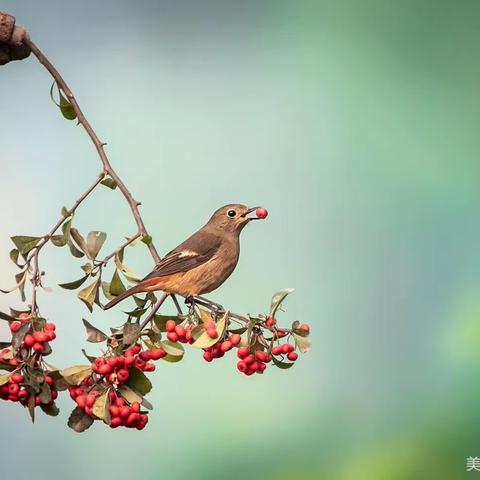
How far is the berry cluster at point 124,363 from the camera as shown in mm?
3791

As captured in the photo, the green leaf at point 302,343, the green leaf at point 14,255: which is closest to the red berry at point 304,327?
the green leaf at point 302,343

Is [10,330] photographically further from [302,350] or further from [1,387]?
[302,350]

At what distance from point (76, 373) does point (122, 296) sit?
425mm

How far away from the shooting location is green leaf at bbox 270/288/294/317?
3758 mm

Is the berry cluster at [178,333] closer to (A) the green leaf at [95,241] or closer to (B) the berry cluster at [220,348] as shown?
(B) the berry cluster at [220,348]

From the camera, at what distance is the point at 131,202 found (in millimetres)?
4004

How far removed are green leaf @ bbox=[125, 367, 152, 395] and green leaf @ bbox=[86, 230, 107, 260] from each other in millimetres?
559

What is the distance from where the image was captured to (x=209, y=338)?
3.81m

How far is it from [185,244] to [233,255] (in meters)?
0.29

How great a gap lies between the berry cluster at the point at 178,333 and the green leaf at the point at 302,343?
43 centimetres

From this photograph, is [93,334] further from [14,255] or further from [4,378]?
[14,255]

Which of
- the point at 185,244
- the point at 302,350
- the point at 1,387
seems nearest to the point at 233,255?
the point at 185,244

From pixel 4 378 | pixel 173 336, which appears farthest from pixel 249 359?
pixel 4 378

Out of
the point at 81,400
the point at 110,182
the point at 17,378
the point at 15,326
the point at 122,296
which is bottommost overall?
the point at 81,400
